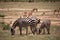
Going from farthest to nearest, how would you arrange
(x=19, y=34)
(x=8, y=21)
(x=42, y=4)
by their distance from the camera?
1. (x=42, y=4)
2. (x=8, y=21)
3. (x=19, y=34)

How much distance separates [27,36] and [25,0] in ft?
23.2

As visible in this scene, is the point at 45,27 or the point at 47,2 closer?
the point at 45,27

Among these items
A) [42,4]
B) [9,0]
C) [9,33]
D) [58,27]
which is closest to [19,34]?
[9,33]

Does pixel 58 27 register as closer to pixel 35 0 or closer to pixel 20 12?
pixel 20 12

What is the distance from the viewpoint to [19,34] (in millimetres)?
7254

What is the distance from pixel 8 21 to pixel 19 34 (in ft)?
5.63

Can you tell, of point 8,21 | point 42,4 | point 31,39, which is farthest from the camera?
point 42,4

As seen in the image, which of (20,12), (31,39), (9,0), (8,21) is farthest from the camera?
(9,0)

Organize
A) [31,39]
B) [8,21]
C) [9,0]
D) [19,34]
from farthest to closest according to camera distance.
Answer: [9,0], [8,21], [19,34], [31,39]

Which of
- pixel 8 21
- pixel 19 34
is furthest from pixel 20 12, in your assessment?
pixel 19 34

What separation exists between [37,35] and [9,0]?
Result: 700 centimetres

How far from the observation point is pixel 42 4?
509 inches

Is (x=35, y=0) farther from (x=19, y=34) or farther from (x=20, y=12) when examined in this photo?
(x=19, y=34)

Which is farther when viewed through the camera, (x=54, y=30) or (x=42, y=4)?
(x=42, y=4)
